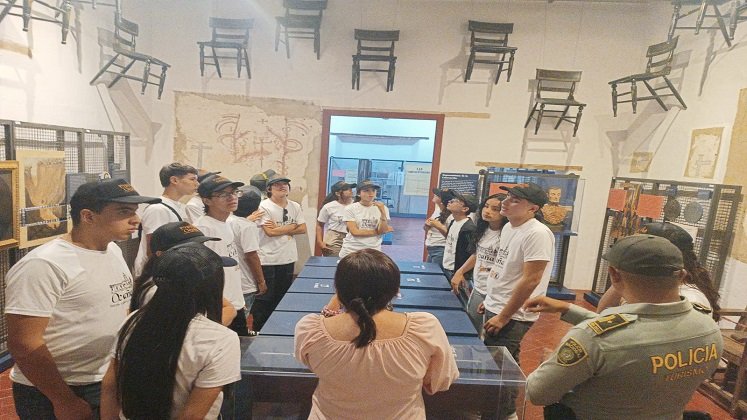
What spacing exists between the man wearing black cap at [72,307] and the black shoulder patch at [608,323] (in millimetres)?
1723

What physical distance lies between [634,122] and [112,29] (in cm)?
677

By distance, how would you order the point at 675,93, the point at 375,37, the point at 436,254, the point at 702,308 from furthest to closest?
the point at 375,37
the point at 436,254
the point at 675,93
the point at 702,308

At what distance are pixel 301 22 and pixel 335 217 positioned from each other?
8.65ft

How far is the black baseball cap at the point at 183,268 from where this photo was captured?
1086mm

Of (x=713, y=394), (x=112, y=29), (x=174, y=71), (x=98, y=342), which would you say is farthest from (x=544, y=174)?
(x=112, y=29)

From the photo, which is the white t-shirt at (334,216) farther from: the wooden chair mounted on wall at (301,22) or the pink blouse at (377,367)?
the pink blouse at (377,367)

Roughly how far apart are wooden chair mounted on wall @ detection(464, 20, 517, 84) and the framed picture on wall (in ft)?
16.0

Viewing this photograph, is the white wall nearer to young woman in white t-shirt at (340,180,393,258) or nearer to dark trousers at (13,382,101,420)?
young woman in white t-shirt at (340,180,393,258)

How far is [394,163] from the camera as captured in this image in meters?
7.88

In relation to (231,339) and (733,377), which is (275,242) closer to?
(231,339)

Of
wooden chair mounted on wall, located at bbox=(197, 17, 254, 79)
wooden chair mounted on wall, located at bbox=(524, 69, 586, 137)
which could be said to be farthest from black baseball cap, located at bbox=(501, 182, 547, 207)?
wooden chair mounted on wall, located at bbox=(197, 17, 254, 79)

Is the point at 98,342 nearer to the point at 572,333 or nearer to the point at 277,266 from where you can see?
the point at 572,333

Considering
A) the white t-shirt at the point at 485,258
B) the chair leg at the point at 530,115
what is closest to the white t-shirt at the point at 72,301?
the white t-shirt at the point at 485,258

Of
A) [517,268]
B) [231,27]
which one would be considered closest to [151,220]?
[517,268]
